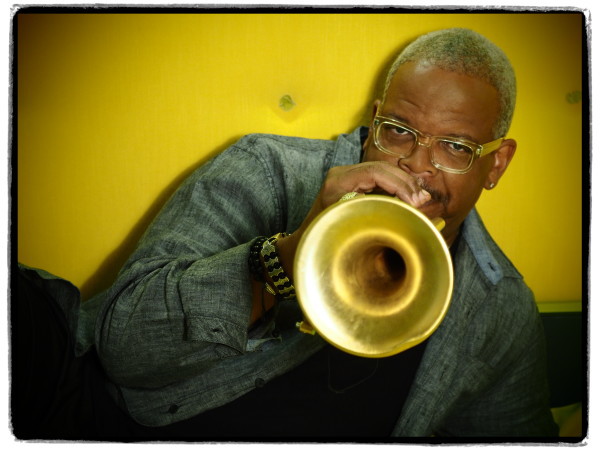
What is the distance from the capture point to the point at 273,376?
1399 millimetres

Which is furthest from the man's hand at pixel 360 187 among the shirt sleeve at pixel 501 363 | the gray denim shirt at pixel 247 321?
Answer: the shirt sleeve at pixel 501 363

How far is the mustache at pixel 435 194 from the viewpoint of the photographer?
1.30m

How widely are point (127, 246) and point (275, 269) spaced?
1.35 ft

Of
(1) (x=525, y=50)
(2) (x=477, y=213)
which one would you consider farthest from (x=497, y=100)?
(2) (x=477, y=213)

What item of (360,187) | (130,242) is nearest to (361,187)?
(360,187)

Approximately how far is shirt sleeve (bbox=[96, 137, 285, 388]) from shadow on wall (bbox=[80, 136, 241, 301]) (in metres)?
0.03

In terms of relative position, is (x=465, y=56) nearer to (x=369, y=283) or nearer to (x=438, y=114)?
(x=438, y=114)

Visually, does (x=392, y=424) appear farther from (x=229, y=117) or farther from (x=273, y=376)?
(x=229, y=117)

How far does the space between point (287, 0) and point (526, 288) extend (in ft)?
2.66

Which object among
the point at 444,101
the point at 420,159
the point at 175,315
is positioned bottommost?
the point at 175,315

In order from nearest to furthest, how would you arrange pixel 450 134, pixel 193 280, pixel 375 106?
pixel 193 280, pixel 450 134, pixel 375 106

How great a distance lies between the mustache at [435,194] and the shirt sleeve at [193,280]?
0.32 meters

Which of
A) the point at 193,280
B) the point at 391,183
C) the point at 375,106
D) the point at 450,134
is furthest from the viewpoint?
the point at 375,106

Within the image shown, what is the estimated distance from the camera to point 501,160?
1.40m
